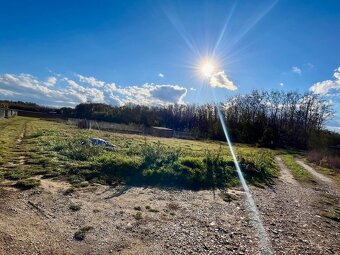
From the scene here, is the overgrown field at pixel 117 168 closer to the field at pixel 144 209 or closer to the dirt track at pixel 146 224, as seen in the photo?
the field at pixel 144 209

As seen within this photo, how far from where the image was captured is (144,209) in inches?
295

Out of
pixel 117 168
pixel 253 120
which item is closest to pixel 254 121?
pixel 253 120

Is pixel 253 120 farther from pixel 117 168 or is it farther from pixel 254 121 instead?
pixel 117 168

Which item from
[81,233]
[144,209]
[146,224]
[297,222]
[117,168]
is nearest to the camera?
[81,233]

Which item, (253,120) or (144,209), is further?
(253,120)

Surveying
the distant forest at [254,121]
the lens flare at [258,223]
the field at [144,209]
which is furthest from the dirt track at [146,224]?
the distant forest at [254,121]

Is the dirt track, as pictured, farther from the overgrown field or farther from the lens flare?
the overgrown field

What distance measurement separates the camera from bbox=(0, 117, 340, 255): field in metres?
5.39

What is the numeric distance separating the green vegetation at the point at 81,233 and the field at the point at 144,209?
2 centimetres

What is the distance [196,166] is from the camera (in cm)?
1288

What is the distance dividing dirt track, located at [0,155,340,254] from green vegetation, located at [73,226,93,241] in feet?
0.32

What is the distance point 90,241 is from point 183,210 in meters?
3.27

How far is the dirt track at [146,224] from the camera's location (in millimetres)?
5176

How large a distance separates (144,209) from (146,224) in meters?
1.06
